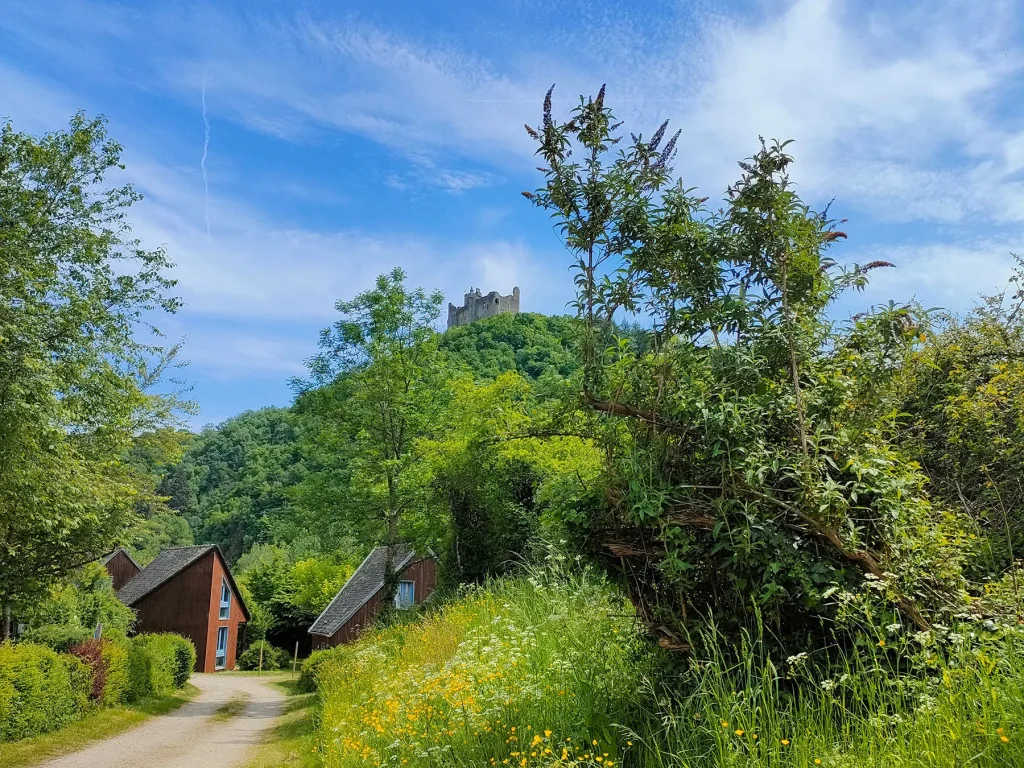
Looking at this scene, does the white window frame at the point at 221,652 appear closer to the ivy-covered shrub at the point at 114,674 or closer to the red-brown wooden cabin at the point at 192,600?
the red-brown wooden cabin at the point at 192,600

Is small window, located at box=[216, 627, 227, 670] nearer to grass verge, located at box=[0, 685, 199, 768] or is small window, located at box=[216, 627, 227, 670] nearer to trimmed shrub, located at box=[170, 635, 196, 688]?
trimmed shrub, located at box=[170, 635, 196, 688]

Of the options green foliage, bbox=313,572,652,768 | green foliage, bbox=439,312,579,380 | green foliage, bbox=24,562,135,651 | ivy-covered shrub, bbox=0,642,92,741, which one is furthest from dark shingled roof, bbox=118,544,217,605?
green foliage, bbox=313,572,652,768

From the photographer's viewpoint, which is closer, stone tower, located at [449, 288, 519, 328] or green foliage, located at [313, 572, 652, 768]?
green foliage, located at [313, 572, 652, 768]

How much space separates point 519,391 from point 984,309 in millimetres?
13011

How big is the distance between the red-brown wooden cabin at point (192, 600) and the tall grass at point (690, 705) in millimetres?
42155

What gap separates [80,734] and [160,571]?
3380 cm

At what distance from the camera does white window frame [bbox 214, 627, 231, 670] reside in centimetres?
4556

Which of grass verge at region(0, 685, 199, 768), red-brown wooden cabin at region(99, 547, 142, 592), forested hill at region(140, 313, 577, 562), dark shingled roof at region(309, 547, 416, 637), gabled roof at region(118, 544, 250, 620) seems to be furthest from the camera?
red-brown wooden cabin at region(99, 547, 142, 592)

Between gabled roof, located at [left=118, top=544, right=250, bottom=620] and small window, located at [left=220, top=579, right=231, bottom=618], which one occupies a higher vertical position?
gabled roof, located at [left=118, top=544, right=250, bottom=620]

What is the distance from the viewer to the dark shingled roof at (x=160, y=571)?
146 feet

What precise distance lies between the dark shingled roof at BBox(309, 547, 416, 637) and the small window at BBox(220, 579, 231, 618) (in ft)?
26.4

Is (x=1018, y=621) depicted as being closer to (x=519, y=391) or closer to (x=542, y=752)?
(x=542, y=752)

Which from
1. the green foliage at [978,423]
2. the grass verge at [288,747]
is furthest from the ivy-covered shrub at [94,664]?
the green foliage at [978,423]

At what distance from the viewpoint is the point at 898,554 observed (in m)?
3.93
